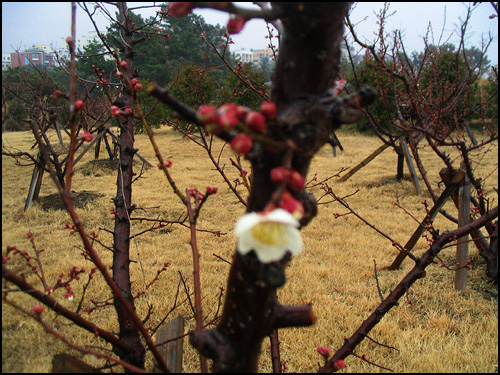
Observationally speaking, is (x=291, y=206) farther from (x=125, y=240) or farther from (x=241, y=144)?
(x=125, y=240)

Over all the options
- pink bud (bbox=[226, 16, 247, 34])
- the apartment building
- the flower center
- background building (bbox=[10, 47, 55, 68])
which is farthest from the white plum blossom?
background building (bbox=[10, 47, 55, 68])

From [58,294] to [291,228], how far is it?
1.94 meters

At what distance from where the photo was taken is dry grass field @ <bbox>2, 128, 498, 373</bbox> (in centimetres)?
127

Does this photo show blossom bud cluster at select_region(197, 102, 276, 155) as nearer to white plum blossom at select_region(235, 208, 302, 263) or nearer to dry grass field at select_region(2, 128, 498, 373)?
white plum blossom at select_region(235, 208, 302, 263)

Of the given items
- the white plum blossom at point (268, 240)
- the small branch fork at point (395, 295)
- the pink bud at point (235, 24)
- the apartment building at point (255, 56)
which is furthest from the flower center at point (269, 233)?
the apartment building at point (255, 56)

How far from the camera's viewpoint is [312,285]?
282 cm

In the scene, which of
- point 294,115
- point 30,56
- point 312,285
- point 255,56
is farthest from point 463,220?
point 255,56

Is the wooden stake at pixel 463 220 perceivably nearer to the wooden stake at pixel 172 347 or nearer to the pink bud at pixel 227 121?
the wooden stake at pixel 172 347

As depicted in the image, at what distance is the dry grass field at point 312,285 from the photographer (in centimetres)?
127

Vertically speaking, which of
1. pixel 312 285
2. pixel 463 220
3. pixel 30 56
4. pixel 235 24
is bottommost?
pixel 312 285

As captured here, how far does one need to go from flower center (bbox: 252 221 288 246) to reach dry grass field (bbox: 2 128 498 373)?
2.25ft

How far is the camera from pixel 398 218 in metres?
4.32

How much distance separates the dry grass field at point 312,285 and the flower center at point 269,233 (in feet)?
2.25

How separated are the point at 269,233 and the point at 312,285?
98.8 inches
